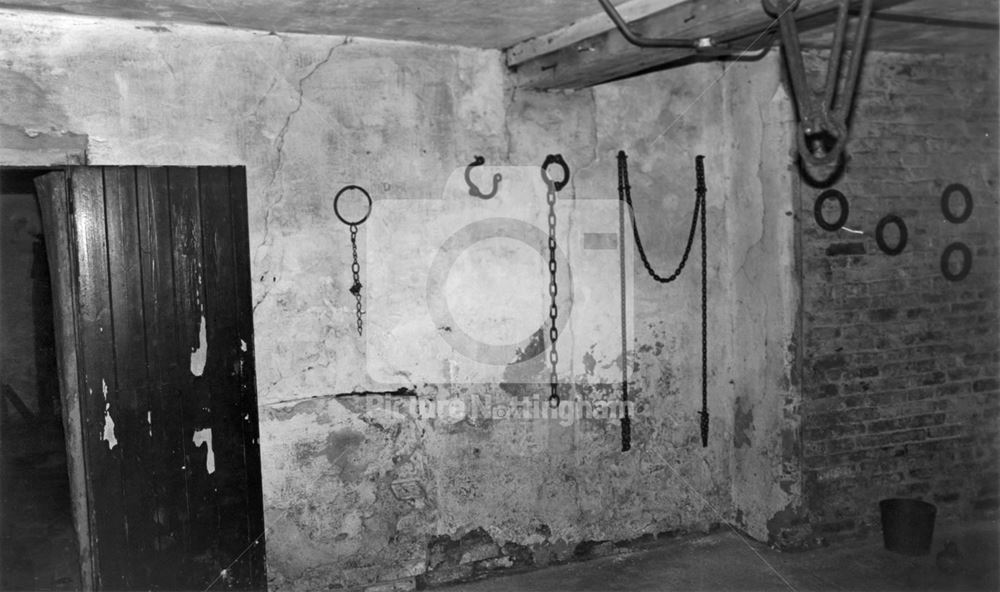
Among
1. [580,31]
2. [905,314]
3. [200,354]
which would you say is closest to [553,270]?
[580,31]

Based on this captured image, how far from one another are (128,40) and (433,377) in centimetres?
197

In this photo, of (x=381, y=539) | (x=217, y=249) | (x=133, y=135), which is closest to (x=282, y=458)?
(x=381, y=539)

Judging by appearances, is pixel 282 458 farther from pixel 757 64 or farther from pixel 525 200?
pixel 757 64

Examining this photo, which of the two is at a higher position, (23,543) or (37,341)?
(37,341)

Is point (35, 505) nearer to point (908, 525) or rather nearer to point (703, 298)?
point (703, 298)

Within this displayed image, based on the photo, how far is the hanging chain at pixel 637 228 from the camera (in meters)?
4.26

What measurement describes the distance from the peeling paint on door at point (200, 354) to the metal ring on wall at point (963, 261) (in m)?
3.73

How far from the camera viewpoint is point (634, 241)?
431 cm

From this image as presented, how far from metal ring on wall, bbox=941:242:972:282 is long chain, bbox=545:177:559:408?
2.08m

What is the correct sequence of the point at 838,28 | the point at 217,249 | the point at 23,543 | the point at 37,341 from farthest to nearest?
the point at 37,341
the point at 23,543
the point at 217,249
the point at 838,28

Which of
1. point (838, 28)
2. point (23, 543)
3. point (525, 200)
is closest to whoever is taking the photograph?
point (838, 28)

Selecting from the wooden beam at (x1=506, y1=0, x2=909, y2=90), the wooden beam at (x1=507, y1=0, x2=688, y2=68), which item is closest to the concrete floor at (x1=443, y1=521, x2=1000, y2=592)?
the wooden beam at (x1=506, y1=0, x2=909, y2=90)

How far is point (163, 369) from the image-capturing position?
3393mm

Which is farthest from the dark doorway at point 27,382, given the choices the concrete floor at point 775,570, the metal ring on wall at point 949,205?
the metal ring on wall at point 949,205
